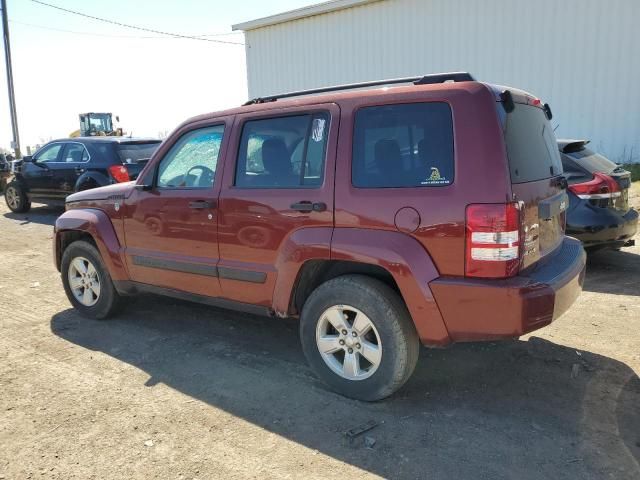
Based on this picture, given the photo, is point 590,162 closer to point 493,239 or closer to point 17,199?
point 493,239

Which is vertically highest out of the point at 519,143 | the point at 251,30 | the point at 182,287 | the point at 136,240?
the point at 251,30

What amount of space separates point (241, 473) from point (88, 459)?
859 millimetres

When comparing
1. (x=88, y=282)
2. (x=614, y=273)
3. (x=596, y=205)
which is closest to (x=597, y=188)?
(x=596, y=205)

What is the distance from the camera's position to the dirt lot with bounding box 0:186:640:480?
2.76 m

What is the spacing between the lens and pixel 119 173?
9.73m

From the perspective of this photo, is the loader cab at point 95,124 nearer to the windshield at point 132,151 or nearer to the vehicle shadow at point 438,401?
the windshield at point 132,151

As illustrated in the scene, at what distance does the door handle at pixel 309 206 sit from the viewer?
3.34 metres

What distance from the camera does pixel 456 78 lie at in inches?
124

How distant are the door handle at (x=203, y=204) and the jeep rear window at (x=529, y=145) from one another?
6.84ft

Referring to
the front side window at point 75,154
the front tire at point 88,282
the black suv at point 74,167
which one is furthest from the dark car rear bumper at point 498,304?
the front side window at point 75,154

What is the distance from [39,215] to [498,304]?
12156 millimetres

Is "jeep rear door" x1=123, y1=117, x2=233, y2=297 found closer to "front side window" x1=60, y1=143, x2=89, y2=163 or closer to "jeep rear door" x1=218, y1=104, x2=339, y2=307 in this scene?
"jeep rear door" x1=218, y1=104, x2=339, y2=307

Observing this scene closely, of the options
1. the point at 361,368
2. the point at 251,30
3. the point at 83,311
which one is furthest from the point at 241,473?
the point at 251,30

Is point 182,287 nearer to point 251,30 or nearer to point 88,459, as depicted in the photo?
point 88,459
